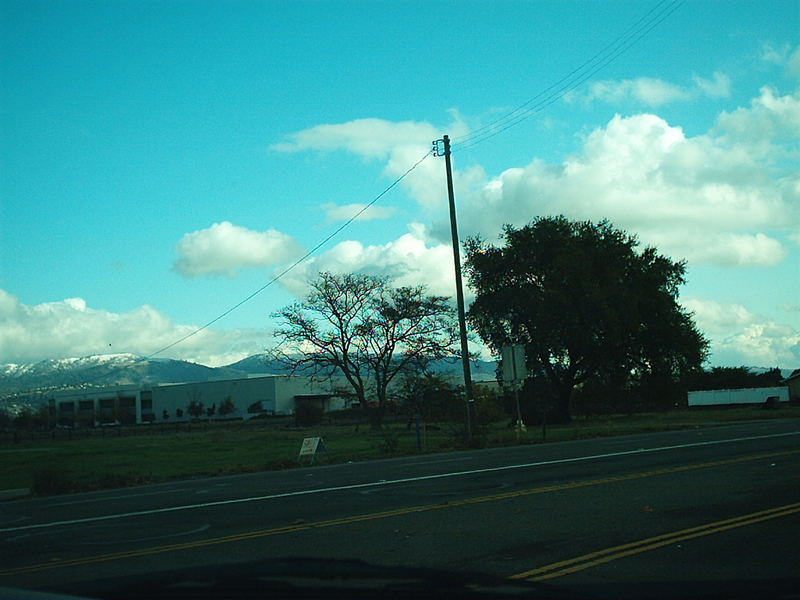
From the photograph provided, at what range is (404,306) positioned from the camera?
56844 millimetres

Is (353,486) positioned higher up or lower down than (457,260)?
lower down

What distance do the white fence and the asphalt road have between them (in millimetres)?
58648

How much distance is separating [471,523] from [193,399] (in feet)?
427

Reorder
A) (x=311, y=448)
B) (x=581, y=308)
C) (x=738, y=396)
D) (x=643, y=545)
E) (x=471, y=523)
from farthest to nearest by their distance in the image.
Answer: (x=738, y=396) < (x=581, y=308) < (x=311, y=448) < (x=471, y=523) < (x=643, y=545)

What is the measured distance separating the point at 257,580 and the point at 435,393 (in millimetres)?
50299

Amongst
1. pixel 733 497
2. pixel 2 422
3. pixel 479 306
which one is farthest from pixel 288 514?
pixel 2 422

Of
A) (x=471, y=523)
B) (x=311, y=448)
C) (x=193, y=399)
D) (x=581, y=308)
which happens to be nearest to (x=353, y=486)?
(x=471, y=523)

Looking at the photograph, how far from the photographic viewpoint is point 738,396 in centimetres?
7138

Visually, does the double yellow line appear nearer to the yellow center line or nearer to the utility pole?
the yellow center line

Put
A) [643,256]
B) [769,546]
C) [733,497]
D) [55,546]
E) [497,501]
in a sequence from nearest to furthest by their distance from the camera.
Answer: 1. [769,546]
2. [55,546]
3. [733,497]
4. [497,501]
5. [643,256]

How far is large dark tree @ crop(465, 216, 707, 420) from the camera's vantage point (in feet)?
154

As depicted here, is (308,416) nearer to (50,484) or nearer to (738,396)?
(738,396)

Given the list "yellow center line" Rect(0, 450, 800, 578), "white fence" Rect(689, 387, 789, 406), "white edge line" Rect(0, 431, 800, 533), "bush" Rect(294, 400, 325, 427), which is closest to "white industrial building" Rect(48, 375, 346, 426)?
"bush" Rect(294, 400, 325, 427)

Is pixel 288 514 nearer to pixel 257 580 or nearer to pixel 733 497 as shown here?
pixel 733 497
